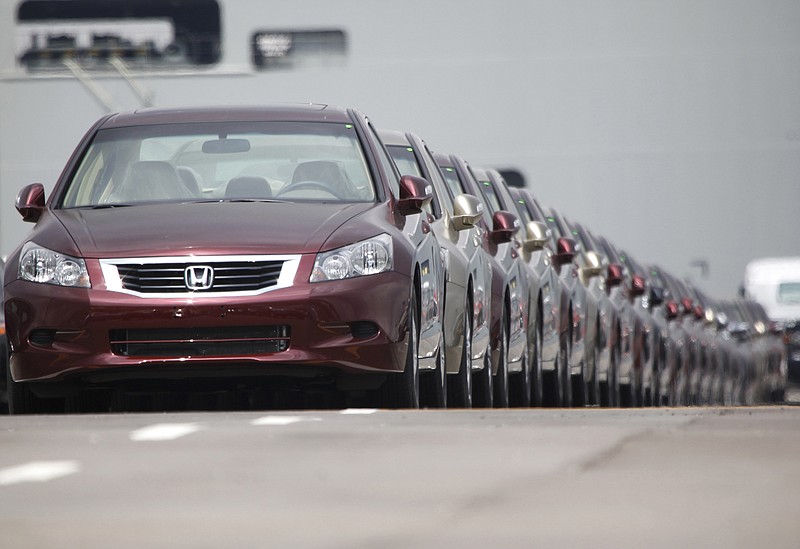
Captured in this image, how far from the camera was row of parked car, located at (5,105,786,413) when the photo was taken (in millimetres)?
9883

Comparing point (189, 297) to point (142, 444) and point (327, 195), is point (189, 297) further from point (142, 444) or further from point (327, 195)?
point (142, 444)

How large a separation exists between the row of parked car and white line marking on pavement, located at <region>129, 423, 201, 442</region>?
1.90m

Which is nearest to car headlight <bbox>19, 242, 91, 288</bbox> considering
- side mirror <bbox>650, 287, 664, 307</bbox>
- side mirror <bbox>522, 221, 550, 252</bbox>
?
side mirror <bbox>522, 221, 550, 252</bbox>

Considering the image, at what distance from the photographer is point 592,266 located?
20.7 m

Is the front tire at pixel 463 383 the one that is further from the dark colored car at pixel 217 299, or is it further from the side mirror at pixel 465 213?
the dark colored car at pixel 217 299

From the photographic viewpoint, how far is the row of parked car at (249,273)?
389 inches

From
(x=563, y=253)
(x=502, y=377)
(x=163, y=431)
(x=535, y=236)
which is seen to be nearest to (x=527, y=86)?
(x=563, y=253)

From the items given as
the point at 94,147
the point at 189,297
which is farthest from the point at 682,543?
the point at 94,147

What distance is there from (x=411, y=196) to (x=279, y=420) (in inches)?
114

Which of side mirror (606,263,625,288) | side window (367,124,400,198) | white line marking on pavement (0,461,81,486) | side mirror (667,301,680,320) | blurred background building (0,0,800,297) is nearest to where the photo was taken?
white line marking on pavement (0,461,81,486)

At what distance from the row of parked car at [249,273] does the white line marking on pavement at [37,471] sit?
10.8 feet

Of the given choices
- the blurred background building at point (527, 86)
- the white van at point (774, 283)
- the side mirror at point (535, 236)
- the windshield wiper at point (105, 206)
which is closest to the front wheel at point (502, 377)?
the side mirror at point (535, 236)

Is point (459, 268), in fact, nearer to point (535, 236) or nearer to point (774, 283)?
point (535, 236)

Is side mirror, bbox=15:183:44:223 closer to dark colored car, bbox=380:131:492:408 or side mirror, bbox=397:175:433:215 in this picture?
side mirror, bbox=397:175:433:215
